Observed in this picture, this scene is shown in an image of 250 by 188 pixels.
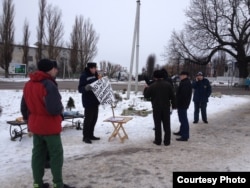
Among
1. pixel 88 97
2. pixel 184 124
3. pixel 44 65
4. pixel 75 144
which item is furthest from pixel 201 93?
pixel 44 65

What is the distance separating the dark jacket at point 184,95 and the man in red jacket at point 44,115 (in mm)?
4810

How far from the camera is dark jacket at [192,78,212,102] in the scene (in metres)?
12.0

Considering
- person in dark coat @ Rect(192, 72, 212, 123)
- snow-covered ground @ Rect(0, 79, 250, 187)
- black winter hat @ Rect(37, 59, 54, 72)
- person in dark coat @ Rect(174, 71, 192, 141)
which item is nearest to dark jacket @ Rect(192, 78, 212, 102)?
person in dark coat @ Rect(192, 72, 212, 123)

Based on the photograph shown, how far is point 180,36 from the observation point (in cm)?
4506

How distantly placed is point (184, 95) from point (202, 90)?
3.10 meters

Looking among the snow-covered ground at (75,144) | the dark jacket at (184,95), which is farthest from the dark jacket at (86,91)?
the dark jacket at (184,95)

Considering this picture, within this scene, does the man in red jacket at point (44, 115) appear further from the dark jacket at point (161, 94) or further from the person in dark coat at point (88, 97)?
the dark jacket at point (161, 94)

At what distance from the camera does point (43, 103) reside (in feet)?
15.7

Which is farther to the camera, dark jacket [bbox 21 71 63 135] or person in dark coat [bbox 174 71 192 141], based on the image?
person in dark coat [bbox 174 71 192 141]

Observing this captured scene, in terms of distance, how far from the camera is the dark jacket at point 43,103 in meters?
4.73

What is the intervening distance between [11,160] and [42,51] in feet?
154

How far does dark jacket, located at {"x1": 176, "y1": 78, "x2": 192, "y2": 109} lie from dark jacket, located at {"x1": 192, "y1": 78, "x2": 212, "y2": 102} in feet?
9.63

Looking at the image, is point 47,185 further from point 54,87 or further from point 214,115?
point 214,115

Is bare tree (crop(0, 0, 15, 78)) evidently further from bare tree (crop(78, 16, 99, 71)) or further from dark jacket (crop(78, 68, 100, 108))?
dark jacket (crop(78, 68, 100, 108))
